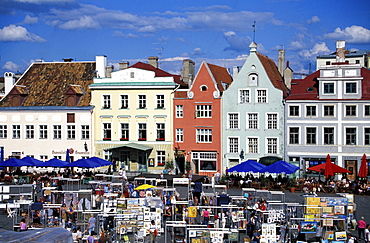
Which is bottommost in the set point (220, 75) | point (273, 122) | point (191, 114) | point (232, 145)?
point (232, 145)

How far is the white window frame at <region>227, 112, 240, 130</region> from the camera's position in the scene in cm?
5134

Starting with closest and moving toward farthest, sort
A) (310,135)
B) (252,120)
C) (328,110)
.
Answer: (328,110)
(310,135)
(252,120)

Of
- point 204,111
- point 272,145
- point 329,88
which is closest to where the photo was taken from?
point 329,88

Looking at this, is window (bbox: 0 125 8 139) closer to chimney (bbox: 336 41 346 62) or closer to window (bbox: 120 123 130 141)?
window (bbox: 120 123 130 141)

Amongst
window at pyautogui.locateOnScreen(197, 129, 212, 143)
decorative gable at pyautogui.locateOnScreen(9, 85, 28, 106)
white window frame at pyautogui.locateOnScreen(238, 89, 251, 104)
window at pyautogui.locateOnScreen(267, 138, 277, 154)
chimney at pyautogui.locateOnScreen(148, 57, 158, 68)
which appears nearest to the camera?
window at pyautogui.locateOnScreen(267, 138, 277, 154)

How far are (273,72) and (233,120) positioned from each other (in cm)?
647

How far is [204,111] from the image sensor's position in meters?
52.4

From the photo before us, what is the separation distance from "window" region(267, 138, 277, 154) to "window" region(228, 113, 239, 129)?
3.30 metres

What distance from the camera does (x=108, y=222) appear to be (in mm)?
26484

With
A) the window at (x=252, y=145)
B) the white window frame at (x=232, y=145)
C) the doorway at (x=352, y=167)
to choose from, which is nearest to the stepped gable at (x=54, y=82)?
the white window frame at (x=232, y=145)

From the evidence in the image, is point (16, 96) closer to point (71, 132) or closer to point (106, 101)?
point (71, 132)

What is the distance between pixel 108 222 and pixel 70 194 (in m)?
4.82

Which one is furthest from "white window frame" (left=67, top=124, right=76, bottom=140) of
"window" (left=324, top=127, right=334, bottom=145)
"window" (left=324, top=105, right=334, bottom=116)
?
"window" (left=324, top=105, right=334, bottom=116)

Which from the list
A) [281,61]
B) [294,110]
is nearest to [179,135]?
[294,110]
